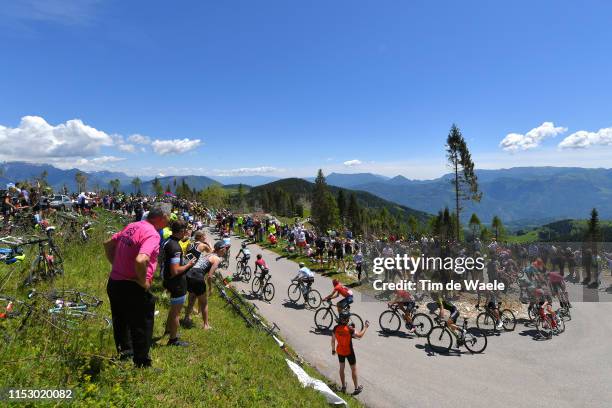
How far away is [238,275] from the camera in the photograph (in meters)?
18.5

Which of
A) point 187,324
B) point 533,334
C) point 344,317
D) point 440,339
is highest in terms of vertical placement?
point 187,324

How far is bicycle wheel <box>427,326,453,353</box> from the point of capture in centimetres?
1202

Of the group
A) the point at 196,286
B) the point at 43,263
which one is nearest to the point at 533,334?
the point at 196,286

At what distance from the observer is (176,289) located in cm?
594

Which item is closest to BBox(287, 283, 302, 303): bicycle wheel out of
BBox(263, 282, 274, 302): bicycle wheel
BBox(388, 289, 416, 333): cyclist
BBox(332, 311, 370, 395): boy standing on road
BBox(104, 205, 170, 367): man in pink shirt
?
BBox(263, 282, 274, 302): bicycle wheel

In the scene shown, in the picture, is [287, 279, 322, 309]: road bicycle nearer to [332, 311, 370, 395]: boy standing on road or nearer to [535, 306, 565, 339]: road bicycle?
[332, 311, 370, 395]: boy standing on road

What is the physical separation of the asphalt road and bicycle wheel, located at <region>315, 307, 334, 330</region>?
36 cm

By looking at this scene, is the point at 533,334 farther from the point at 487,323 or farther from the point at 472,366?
the point at 472,366

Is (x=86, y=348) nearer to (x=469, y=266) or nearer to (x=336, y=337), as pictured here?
(x=336, y=337)

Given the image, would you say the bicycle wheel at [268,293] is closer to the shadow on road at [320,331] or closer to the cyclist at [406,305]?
the shadow on road at [320,331]

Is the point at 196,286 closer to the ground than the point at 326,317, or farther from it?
farther from it

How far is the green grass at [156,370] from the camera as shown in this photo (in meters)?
4.04

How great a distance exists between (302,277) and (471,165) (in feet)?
108

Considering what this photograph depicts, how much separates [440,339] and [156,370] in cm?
1053
